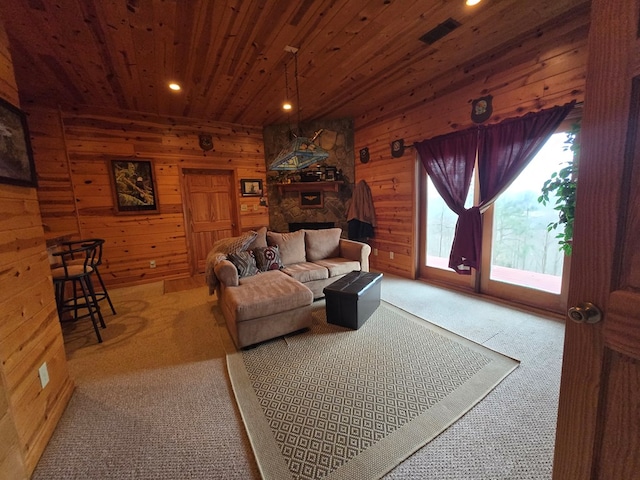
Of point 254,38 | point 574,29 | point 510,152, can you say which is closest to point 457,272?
point 510,152

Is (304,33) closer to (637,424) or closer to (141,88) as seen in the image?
(141,88)

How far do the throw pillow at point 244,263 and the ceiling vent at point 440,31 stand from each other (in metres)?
2.84

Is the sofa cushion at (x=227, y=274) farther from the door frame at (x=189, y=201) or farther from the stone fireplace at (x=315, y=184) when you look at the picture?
the stone fireplace at (x=315, y=184)

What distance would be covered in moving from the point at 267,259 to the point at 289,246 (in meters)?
0.44

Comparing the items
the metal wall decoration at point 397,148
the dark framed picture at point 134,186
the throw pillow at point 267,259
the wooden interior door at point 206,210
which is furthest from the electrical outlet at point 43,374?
the metal wall decoration at point 397,148

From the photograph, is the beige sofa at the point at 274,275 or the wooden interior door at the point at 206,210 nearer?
the beige sofa at the point at 274,275

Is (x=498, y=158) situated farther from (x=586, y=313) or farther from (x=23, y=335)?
(x=23, y=335)

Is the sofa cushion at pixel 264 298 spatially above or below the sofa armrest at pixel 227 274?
below

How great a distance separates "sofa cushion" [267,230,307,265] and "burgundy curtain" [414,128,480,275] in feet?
6.45

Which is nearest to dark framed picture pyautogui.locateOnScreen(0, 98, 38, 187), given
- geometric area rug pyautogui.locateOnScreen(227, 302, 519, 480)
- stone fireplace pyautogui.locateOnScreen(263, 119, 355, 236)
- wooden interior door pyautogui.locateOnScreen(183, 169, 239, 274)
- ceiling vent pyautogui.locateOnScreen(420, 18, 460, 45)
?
geometric area rug pyautogui.locateOnScreen(227, 302, 519, 480)

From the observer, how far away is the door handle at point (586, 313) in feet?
2.15

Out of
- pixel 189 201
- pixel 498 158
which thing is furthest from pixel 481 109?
pixel 189 201

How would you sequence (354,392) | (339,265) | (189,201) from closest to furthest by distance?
(354,392) → (339,265) → (189,201)

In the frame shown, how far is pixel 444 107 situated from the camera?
330cm
